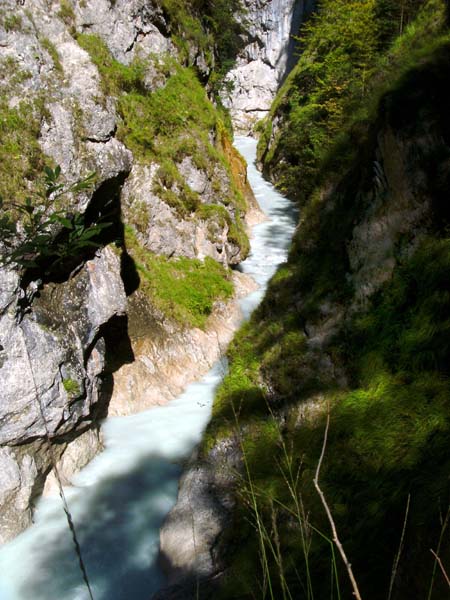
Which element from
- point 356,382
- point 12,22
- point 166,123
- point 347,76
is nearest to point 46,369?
point 356,382

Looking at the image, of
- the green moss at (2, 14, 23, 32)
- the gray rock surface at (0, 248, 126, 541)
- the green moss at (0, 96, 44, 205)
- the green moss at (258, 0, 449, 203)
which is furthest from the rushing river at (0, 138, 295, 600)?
the green moss at (2, 14, 23, 32)

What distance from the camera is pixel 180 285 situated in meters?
9.13

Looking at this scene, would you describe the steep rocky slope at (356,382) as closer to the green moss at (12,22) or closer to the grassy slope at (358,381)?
the grassy slope at (358,381)

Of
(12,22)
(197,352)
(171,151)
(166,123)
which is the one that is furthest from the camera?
(166,123)

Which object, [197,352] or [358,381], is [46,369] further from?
[358,381]

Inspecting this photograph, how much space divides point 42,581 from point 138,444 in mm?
2216

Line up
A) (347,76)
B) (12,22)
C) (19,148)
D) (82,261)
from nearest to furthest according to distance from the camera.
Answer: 1. (19,148)
2. (82,261)
3. (12,22)
4. (347,76)

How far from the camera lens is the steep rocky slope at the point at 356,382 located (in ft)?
9.77

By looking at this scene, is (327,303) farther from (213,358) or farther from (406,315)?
(213,358)

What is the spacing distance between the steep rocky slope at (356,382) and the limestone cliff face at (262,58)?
3402cm

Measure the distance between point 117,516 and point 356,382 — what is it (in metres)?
3.41

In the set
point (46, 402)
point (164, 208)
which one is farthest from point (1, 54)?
point (46, 402)

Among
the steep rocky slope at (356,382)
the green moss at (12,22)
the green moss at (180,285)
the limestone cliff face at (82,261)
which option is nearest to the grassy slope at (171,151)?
the green moss at (180,285)

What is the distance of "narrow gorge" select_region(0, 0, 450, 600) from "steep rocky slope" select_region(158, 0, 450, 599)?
1.0 inches
